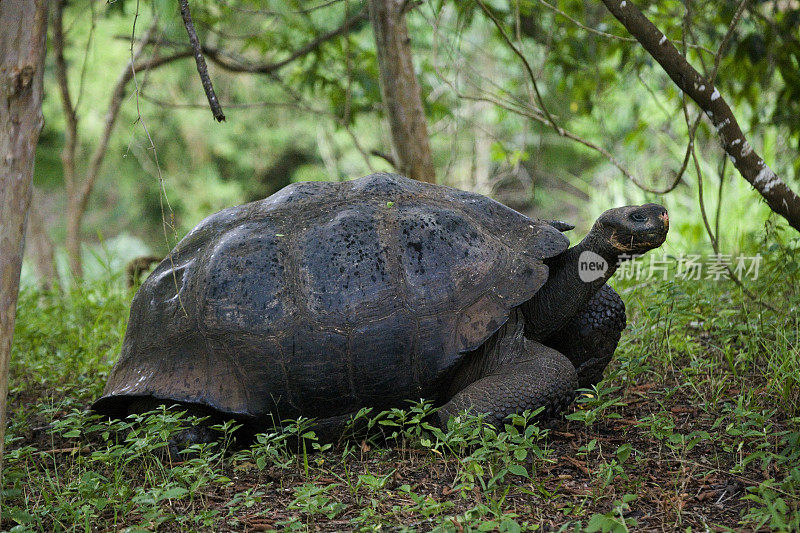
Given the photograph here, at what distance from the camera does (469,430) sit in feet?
8.31

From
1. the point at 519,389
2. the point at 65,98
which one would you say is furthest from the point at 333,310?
the point at 65,98

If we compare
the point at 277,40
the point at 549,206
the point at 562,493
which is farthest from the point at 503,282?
the point at 549,206

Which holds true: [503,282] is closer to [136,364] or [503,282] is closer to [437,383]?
[437,383]

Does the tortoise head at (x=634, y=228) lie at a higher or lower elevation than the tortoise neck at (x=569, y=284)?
higher

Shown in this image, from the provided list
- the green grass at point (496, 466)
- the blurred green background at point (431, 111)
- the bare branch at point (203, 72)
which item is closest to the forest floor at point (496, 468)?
the green grass at point (496, 466)

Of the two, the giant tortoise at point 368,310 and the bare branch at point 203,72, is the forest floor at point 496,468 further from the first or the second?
the bare branch at point 203,72

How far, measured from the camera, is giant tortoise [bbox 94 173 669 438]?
2.88 meters

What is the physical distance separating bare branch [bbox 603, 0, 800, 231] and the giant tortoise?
58 cm

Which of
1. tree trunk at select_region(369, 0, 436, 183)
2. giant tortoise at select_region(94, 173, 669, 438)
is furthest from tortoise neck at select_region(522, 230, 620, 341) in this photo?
tree trunk at select_region(369, 0, 436, 183)

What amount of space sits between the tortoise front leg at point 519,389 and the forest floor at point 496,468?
0.13 meters

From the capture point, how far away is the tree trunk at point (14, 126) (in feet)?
6.37

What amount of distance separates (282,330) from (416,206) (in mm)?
803

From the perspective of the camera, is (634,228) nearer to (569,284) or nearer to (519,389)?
(569,284)

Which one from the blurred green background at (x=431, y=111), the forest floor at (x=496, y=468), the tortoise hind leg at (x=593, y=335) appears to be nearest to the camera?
the forest floor at (x=496, y=468)
